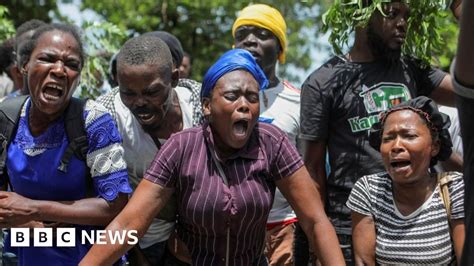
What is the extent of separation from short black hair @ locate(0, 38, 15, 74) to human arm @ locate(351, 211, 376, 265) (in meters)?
4.03

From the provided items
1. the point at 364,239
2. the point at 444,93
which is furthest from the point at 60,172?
the point at 444,93

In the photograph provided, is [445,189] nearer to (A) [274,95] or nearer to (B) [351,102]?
(B) [351,102]

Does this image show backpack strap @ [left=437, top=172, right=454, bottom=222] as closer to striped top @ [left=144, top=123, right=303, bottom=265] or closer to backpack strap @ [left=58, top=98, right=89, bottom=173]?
striped top @ [left=144, top=123, right=303, bottom=265]

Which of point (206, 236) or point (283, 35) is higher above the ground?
point (283, 35)

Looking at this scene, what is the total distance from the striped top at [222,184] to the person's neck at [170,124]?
54cm

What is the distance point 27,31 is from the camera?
6.43 meters

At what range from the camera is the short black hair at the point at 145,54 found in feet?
15.8

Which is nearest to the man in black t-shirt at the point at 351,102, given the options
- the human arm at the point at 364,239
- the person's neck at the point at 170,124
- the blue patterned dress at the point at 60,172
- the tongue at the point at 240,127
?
the human arm at the point at 364,239

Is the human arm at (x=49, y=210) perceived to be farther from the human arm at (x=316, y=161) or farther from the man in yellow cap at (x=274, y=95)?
the human arm at (x=316, y=161)

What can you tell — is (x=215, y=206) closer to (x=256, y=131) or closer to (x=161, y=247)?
(x=256, y=131)

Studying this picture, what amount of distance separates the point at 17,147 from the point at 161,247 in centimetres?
96

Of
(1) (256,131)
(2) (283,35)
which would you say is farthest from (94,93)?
(1) (256,131)

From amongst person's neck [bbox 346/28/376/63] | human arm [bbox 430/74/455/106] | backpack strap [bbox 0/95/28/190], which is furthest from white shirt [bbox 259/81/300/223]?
backpack strap [bbox 0/95/28/190]

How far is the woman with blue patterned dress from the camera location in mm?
Result: 4359
